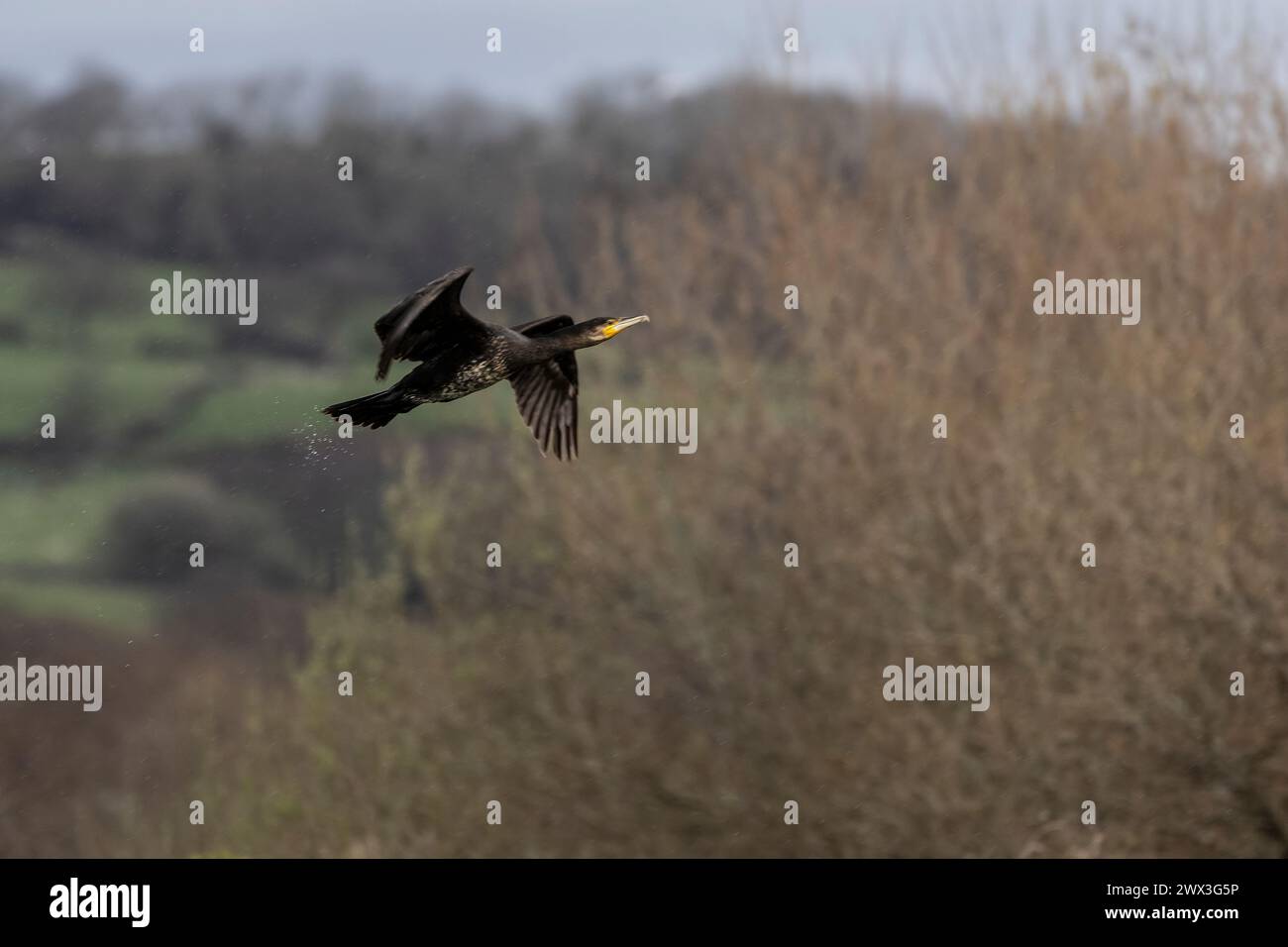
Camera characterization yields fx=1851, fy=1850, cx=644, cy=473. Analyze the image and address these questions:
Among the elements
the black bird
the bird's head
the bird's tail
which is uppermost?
the bird's head

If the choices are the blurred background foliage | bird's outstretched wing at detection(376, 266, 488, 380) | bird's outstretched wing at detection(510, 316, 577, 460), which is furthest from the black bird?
the blurred background foliage

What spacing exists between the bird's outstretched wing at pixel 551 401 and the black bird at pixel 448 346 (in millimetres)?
958

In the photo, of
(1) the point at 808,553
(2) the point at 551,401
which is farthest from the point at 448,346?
(1) the point at 808,553

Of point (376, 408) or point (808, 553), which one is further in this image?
point (808, 553)

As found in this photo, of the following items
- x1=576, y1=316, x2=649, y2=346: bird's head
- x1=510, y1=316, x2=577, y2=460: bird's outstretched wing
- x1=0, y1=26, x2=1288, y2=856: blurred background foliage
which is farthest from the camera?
x1=0, y1=26, x2=1288, y2=856: blurred background foliage

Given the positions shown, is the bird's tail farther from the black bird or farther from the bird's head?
the bird's head

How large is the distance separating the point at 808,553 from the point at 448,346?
17.7 m

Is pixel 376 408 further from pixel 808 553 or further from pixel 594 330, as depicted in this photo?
pixel 808 553

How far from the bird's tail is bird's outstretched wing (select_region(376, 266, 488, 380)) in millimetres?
155

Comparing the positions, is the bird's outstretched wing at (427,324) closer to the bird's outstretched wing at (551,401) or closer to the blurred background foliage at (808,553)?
the bird's outstretched wing at (551,401)

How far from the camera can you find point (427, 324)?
19.5 feet

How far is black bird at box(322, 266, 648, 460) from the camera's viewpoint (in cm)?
546
